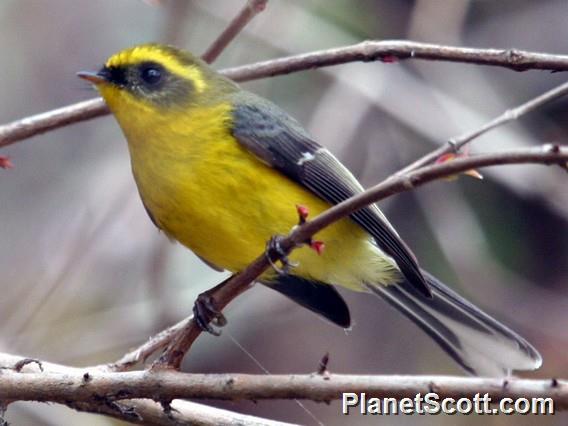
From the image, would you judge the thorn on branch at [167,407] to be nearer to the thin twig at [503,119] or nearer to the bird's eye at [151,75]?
the thin twig at [503,119]

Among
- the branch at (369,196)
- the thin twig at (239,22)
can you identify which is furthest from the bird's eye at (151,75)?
the branch at (369,196)

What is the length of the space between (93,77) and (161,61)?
0.32 m

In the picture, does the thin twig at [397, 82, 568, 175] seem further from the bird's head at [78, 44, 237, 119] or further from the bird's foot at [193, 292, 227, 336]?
the bird's head at [78, 44, 237, 119]

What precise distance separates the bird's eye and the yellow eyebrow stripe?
3 centimetres

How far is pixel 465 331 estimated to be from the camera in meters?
3.42

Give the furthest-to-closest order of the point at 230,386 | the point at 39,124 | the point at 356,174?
Result: the point at 356,174
the point at 39,124
the point at 230,386

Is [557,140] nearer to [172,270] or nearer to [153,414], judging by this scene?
[172,270]

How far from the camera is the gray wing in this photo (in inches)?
129

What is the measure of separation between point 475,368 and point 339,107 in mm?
2092

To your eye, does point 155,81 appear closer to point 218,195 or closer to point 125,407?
point 218,195

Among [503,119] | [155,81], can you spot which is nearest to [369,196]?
[503,119]

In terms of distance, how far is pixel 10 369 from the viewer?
8.21 feet

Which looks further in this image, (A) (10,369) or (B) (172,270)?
(B) (172,270)

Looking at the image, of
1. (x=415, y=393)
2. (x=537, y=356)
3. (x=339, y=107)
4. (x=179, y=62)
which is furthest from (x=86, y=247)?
(x=415, y=393)
